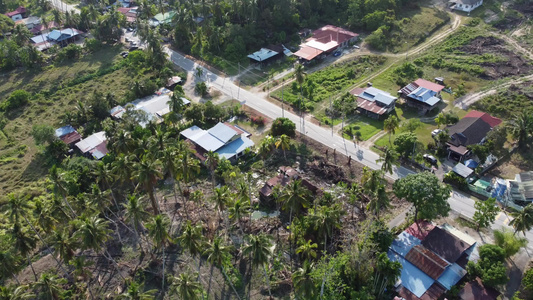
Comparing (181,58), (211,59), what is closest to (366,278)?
(211,59)

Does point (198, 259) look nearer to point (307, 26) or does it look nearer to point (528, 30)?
point (307, 26)

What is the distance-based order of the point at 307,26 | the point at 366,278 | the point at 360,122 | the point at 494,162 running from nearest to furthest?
the point at 366,278 → the point at 494,162 → the point at 360,122 → the point at 307,26

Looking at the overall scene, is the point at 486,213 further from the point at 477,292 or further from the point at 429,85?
the point at 429,85

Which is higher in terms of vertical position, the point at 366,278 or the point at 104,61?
the point at 366,278

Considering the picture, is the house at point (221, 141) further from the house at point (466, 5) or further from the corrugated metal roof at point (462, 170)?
the house at point (466, 5)

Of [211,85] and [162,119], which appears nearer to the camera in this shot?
[162,119]

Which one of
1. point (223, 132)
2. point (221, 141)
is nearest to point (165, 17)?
point (223, 132)

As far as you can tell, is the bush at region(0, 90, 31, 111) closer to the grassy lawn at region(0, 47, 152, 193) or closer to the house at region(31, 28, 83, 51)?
the grassy lawn at region(0, 47, 152, 193)

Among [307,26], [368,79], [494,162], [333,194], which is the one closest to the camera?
[333,194]
